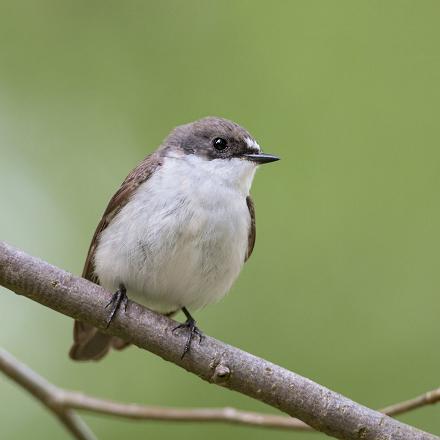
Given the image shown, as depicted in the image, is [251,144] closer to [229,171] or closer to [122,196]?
[229,171]

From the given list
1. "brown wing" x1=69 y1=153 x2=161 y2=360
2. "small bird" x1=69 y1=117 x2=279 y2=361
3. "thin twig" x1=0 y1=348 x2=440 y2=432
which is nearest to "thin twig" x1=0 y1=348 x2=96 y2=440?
"thin twig" x1=0 y1=348 x2=440 y2=432

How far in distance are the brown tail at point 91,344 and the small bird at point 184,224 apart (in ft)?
1.41

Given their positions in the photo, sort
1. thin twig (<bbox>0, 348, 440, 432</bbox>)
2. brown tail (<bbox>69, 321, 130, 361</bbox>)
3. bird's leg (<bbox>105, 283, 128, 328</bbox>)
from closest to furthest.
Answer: thin twig (<bbox>0, 348, 440, 432</bbox>), bird's leg (<bbox>105, 283, 128, 328</bbox>), brown tail (<bbox>69, 321, 130, 361</bbox>)

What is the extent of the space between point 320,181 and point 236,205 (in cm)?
107

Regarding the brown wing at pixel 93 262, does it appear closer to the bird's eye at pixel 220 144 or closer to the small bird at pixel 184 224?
the small bird at pixel 184 224

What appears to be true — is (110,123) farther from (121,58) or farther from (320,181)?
(320,181)

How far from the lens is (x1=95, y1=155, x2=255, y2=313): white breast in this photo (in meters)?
4.58

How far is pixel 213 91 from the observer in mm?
6250

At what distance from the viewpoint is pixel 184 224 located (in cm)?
457

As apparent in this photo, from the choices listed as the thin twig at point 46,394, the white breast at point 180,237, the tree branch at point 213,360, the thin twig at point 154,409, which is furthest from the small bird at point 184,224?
the thin twig at point 46,394

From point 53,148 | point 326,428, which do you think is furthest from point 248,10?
point 326,428

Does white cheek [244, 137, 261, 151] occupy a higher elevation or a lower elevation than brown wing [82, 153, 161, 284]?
higher

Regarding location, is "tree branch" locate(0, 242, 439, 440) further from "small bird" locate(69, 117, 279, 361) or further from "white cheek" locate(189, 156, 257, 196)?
"white cheek" locate(189, 156, 257, 196)

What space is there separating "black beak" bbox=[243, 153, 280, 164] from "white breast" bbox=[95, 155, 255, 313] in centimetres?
7
